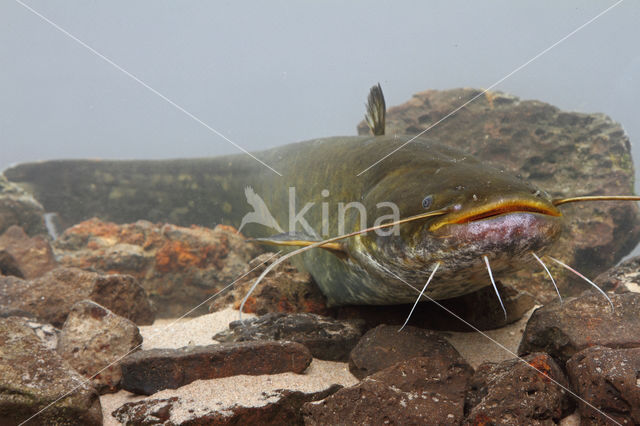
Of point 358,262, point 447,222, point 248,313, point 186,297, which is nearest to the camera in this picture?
point 447,222

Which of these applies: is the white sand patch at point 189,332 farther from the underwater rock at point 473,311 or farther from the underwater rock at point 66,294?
the underwater rock at point 473,311

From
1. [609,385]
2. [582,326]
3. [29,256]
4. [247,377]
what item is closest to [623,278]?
[582,326]

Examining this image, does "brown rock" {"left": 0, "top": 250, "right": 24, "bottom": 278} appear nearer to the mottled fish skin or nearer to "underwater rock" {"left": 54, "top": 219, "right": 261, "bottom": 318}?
"underwater rock" {"left": 54, "top": 219, "right": 261, "bottom": 318}

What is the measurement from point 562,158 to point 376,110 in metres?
2.17

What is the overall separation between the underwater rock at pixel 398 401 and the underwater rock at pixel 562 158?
1.81 meters

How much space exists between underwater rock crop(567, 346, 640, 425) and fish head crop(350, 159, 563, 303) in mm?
393

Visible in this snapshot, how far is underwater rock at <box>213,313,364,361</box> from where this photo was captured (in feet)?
5.97

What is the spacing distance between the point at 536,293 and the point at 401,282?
1.62 meters

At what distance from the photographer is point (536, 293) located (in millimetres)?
2746

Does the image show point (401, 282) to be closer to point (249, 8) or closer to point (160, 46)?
point (249, 8)

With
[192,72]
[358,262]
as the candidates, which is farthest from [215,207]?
[192,72]

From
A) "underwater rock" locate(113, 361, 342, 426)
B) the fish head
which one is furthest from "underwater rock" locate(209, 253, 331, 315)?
"underwater rock" locate(113, 361, 342, 426)

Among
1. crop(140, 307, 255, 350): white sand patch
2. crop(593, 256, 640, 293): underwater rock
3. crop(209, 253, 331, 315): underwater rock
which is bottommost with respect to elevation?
crop(140, 307, 255, 350): white sand patch

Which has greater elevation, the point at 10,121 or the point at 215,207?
the point at 10,121
